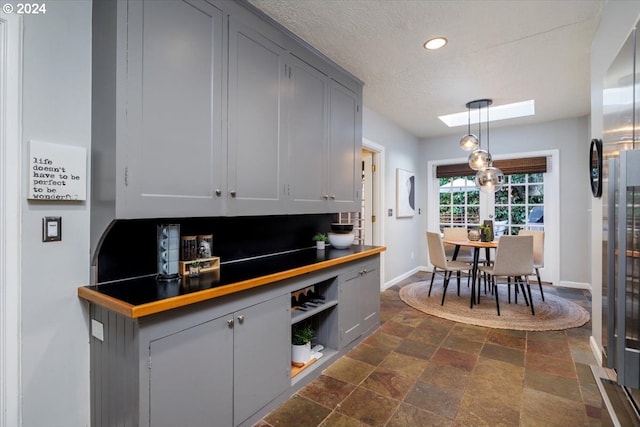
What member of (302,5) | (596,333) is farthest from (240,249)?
(596,333)

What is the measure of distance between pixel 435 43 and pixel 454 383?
2.62 metres

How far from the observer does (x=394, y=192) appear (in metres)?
4.83

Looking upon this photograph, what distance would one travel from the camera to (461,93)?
356 cm

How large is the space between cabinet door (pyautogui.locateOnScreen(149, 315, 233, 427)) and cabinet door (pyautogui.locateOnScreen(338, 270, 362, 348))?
1135 mm

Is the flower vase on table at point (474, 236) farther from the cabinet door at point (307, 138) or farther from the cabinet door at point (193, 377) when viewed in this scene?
the cabinet door at point (193, 377)

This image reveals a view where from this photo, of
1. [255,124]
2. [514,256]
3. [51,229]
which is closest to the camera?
[51,229]

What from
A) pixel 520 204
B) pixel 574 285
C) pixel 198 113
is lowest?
pixel 574 285

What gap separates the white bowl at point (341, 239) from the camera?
2936mm

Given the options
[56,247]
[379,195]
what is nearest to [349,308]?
[56,247]

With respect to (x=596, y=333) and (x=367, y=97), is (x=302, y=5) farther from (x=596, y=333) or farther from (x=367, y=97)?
(x=596, y=333)

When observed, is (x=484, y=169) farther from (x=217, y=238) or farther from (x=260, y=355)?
(x=260, y=355)

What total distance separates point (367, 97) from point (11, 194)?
3.39m

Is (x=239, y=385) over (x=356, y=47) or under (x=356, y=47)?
under

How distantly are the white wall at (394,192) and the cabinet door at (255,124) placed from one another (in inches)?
81.3
